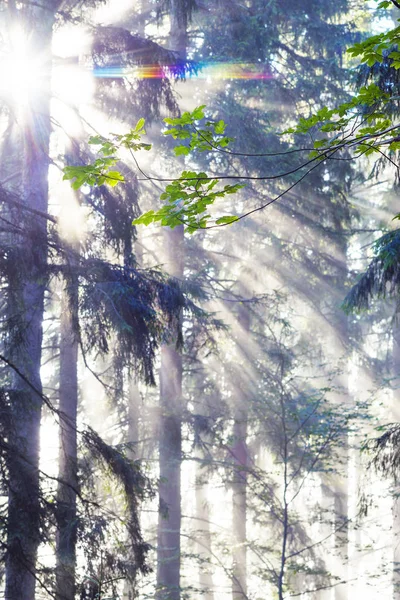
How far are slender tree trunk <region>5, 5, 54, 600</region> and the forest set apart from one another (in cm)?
2

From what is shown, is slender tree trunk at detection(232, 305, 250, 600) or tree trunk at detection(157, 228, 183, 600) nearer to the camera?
tree trunk at detection(157, 228, 183, 600)

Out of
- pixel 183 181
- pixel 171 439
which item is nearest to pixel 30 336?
pixel 171 439

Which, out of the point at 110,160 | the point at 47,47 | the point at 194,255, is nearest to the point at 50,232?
the point at 47,47

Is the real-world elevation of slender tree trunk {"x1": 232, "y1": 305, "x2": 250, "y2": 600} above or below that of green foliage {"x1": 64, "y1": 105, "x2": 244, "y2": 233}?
above

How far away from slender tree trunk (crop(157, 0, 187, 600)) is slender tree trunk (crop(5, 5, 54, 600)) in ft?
13.0

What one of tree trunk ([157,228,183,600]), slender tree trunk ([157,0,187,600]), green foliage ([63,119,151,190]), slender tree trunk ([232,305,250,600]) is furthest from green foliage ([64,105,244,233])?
slender tree trunk ([232,305,250,600])

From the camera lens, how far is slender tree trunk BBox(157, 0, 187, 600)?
1113cm

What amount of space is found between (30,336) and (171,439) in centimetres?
468

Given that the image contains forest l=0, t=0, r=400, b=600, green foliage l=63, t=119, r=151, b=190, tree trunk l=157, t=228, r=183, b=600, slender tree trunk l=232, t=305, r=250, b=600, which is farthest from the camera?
slender tree trunk l=232, t=305, r=250, b=600

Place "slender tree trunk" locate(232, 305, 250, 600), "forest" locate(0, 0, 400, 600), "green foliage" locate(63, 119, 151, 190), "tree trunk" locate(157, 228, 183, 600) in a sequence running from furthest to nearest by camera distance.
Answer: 1. "slender tree trunk" locate(232, 305, 250, 600)
2. "tree trunk" locate(157, 228, 183, 600)
3. "forest" locate(0, 0, 400, 600)
4. "green foliage" locate(63, 119, 151, 190)

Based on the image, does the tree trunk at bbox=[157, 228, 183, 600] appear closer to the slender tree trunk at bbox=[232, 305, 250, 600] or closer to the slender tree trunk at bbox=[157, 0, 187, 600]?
the slender tree trunk at bbox=[157, 0, 187, 600]

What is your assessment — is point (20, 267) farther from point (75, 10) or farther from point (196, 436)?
point (196, 436)

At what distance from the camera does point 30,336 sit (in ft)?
23.9

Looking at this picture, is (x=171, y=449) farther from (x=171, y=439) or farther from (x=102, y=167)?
(x=102, y=167)
